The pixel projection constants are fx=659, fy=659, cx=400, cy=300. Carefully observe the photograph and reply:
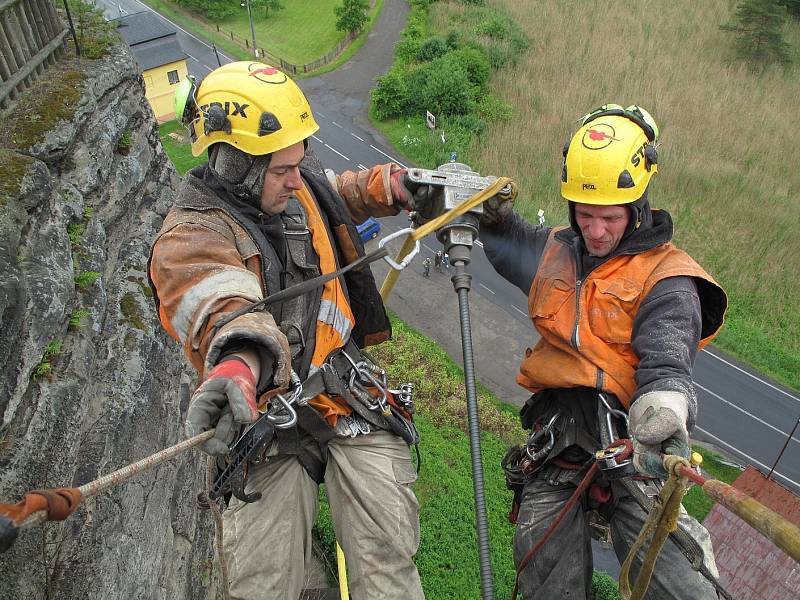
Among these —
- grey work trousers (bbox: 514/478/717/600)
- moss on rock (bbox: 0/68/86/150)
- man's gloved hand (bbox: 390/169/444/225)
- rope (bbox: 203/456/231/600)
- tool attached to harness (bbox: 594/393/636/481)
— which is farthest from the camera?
moss on rock (bbox: 0/68/86/150)

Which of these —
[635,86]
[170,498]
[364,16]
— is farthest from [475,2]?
[170,498]

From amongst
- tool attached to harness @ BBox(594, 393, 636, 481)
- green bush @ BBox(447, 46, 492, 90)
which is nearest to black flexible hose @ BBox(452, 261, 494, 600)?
tool attached to harness @ BBox(594, 393, 636, 481)

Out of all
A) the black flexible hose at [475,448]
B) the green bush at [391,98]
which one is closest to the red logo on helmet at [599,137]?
the black flexible hose at [475,448]

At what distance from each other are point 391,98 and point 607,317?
2699 cm

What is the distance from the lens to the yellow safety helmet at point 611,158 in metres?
3.86

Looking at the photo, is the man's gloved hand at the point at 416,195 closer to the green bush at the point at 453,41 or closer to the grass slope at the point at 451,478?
the grass slope at the point at 451,478

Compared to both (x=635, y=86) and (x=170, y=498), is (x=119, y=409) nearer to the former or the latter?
(x=170, y=498)

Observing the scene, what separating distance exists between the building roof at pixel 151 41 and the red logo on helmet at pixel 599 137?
28.1m

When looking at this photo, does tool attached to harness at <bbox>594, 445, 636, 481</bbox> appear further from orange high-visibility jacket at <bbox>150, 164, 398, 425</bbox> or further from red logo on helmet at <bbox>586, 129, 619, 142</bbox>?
red logo on helmet at <bbox>586, 129, 619, 142</bbox>

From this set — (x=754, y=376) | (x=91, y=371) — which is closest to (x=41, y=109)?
(x=91, y=371)

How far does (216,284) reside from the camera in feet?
9.64

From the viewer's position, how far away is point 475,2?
37844mm

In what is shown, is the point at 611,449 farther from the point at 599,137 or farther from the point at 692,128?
the point at 692,128

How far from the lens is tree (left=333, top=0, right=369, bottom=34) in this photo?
35688 millimetres
